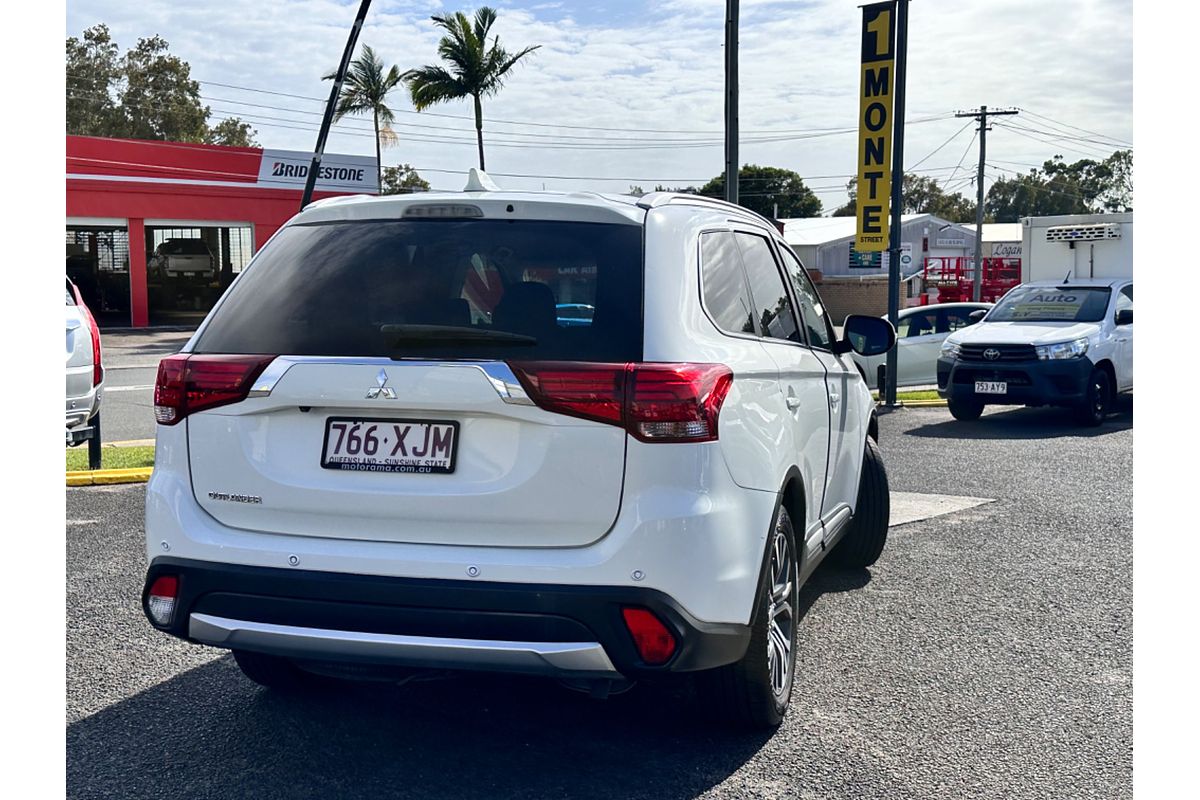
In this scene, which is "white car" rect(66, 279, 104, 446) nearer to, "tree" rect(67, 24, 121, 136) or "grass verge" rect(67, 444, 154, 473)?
"grass verge" rect(67, 444, 154, 473)

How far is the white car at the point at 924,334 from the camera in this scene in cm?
1841

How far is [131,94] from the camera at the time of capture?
67.1 meters

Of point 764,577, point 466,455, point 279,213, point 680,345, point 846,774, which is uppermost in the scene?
point 279,213

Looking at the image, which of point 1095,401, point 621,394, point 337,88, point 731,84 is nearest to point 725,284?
point 621,394

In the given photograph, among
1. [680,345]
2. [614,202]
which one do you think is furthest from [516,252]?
[680,345]

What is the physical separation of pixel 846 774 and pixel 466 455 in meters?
1.57

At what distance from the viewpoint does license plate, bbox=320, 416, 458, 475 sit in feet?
11.6

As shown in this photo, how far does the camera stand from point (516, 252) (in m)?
3.80

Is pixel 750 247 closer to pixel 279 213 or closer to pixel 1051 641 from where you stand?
pixel 1051 641

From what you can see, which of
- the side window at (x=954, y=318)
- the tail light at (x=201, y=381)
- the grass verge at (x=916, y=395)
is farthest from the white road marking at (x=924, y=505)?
the side window at (x=954, y=318)

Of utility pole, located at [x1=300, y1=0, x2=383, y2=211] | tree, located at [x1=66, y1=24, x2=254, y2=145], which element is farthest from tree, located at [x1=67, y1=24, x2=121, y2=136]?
utility pole, located at [x1=300, y1=0, x2=383, y2=211]

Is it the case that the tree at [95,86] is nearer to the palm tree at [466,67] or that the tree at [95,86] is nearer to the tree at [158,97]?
the tree at [158,97]

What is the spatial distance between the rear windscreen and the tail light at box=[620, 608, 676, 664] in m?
0.72

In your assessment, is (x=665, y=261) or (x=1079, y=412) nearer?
(x=665, y=261)
